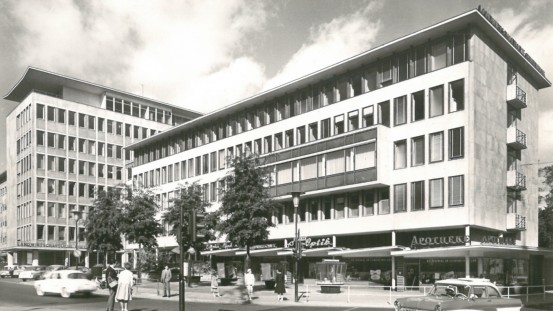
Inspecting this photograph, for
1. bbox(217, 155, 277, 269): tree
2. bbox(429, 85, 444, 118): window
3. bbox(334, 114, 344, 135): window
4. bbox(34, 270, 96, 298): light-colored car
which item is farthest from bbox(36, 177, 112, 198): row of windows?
bbox(429, 85, 444, 118): window

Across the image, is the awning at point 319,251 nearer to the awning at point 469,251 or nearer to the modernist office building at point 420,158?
the modernist office building at point 420,158

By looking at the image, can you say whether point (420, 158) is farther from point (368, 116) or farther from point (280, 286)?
point (280, 286)

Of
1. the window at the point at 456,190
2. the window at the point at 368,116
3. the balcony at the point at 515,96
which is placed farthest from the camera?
the window at the point at 368,116

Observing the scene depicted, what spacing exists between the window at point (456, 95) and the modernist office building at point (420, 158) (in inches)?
3.9

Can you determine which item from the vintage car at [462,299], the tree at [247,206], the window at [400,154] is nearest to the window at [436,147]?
the window at [400,154]

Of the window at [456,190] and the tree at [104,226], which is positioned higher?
the window at [456,190]

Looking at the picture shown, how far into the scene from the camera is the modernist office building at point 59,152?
83062 mm

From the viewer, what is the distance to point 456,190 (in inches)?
1502

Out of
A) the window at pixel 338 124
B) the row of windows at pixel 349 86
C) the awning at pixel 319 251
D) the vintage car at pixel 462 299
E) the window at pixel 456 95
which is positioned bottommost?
the awning at pixel 319 251

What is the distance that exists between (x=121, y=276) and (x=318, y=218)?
1254 inches

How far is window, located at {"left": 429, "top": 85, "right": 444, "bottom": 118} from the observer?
130ft

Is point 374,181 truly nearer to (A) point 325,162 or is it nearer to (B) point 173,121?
(A) point 325,162

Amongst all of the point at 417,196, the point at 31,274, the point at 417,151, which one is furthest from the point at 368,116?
the point at 31,274

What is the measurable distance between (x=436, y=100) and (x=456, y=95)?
59.9 inches
